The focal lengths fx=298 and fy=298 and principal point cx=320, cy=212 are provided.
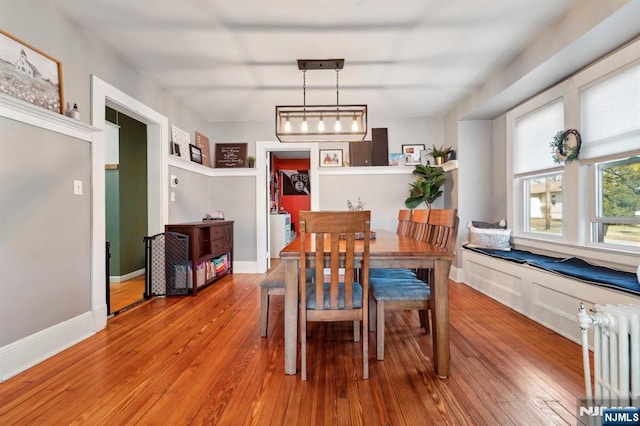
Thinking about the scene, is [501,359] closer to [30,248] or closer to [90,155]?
[30,248]

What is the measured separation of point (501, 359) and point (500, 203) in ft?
8.79

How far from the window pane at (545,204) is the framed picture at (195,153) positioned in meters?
4.51

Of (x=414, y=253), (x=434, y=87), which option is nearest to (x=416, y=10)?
(x=434, y=87)

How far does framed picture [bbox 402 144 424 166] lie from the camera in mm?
4934

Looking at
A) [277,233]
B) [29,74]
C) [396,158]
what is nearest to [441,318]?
[29,74]

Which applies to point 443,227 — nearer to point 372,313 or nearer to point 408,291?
point 408,291

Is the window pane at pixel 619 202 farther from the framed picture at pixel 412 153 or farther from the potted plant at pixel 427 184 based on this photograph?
the framed picture at pixel 412 153

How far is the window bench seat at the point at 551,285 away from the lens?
2.10 meters

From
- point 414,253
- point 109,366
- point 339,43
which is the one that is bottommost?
point 109,366

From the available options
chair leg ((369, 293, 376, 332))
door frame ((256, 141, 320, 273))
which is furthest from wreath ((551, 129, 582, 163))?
door frame ((256, 141, 320, 273))

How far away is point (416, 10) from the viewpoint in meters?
2.29

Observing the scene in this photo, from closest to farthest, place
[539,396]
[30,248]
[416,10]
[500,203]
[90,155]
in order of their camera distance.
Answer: [539,396] → [30,248] → [416,10] → [90,155] → [500,203]

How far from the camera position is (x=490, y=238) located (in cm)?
386

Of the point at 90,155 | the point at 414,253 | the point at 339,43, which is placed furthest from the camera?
the point at 339,43
